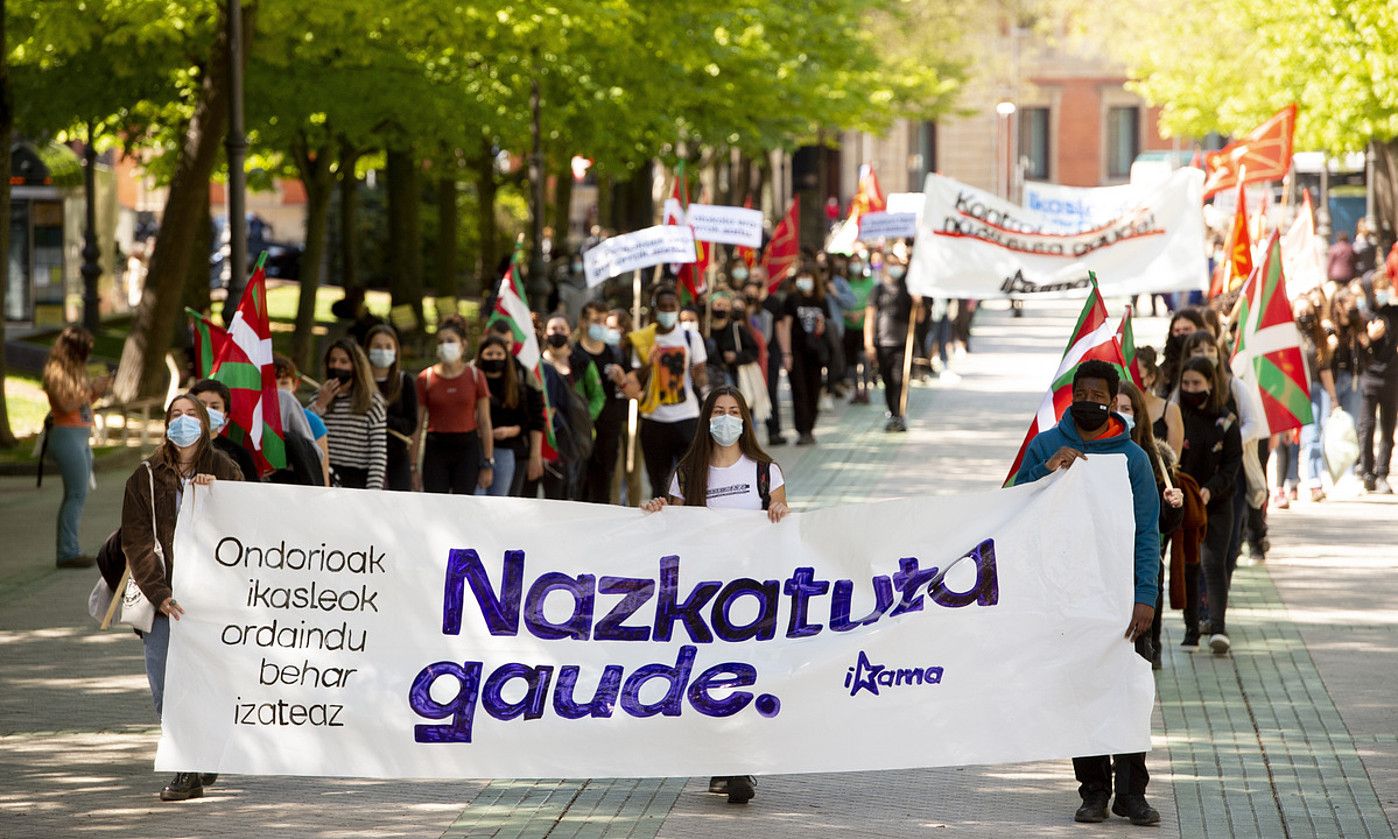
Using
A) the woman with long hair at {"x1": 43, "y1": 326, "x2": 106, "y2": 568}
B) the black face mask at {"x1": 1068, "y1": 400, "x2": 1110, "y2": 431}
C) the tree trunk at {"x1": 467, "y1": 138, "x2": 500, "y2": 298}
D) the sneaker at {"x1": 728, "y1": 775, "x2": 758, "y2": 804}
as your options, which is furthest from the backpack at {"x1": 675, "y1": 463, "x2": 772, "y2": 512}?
the tree trunk at {"x1": 467, "y1": 138, "x2": 500, "y2": 298}

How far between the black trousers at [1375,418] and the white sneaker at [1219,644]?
23.2 feet

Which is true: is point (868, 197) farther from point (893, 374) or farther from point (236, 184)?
point (236, 184)

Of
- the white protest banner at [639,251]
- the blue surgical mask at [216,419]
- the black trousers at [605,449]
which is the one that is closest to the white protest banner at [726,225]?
the white protest banner at [639,251]

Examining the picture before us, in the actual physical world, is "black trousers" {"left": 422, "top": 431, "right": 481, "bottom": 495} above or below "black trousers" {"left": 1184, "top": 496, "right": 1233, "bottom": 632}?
above

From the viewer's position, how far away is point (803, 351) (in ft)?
73.7

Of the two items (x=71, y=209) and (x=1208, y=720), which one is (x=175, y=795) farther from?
(x=71, y=209)

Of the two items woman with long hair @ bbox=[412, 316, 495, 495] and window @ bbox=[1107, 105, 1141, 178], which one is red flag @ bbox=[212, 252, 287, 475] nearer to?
woman with long hair @ bbox=[412, 316, 495, 495]

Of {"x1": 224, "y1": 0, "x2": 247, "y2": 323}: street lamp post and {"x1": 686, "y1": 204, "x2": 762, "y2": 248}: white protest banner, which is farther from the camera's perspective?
{"x1": 686, "y1": 204, "x2": 762, "y2": 248}: white protest banner

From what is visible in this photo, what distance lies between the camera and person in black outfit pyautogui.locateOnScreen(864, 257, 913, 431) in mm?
22469

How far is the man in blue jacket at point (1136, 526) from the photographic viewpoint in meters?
7.75

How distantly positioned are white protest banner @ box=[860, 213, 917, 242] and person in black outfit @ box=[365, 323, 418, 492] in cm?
1737

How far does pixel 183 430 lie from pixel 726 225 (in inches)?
611

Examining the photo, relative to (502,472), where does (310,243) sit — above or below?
above

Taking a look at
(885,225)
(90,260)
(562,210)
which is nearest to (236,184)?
(885,225)
